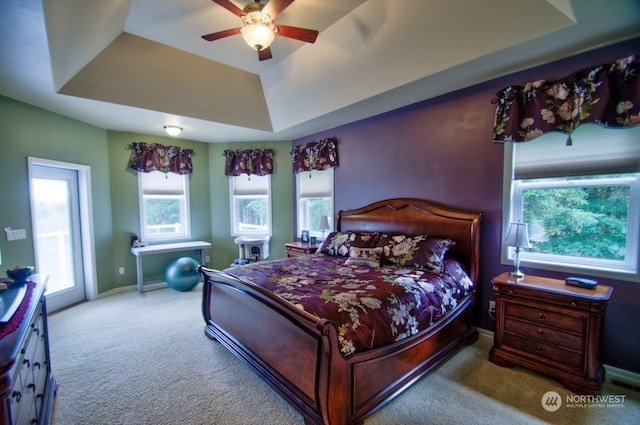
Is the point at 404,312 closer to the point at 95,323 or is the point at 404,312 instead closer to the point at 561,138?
the point at 561,138

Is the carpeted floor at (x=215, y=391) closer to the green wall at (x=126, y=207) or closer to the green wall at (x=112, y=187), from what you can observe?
the green wall at (x=112, y=187)

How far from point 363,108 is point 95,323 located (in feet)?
14.2

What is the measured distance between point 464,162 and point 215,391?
10.7 ft

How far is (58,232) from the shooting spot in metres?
3.86

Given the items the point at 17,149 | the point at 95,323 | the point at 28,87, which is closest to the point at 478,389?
the point at 95,323

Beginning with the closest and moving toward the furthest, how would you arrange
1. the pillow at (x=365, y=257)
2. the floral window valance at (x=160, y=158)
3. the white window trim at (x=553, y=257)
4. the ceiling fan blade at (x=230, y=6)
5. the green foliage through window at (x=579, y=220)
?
1. the ceiling fan blade at (x=230, y=6)
2. the white window trim at (x=553, y=257)
3. the green foliage through window at (x=579, y=220)
4. the pillow at (x=365, y=257)
5. the floral window valance at (x=160, y=158)

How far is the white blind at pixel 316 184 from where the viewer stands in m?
4.72

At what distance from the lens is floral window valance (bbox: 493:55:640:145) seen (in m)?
2.08

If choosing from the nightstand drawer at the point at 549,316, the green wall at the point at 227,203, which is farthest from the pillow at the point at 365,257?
the green wall at the point at 227,203

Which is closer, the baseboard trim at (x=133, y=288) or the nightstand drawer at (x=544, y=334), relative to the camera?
the nightstand drawer at (x=544, y=334)

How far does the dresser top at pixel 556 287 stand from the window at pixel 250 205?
4030mm

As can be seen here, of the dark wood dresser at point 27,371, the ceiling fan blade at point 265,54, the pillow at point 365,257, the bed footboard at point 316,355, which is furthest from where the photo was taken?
the pillow at point 365,257

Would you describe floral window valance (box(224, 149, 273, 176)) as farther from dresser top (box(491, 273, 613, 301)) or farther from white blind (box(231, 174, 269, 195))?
dresser top (box(491, 273, 613, 301))

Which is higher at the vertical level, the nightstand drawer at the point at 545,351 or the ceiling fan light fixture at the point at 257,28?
the ceiling fan light fixture at the point at 257,28
